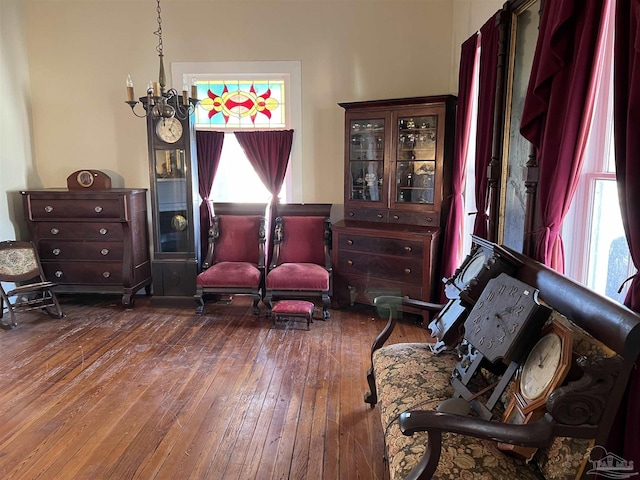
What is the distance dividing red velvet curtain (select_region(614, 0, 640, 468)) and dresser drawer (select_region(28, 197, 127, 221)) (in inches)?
161

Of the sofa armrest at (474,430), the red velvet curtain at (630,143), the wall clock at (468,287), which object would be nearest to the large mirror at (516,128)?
the wall clock at (468,287)

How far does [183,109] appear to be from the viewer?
4324 mm

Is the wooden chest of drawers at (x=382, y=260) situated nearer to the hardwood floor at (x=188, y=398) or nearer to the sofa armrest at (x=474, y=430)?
the hardwood floor at (x=188, y=398)

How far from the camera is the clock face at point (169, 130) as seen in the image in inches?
173

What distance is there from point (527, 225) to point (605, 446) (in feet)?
3.98

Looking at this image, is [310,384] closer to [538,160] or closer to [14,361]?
[538,160]

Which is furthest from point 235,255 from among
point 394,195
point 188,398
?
point 188,398

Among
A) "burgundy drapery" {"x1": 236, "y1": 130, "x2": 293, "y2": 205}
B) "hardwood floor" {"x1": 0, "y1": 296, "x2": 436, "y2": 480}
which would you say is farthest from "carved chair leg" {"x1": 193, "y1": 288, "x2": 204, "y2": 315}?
"burgundy drapery" {"x1": 236, "y1": 130, "x2": 293, "y2": 205}

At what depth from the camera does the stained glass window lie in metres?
4.73

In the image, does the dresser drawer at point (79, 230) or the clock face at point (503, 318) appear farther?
the dresser drawer at point (79, 230)

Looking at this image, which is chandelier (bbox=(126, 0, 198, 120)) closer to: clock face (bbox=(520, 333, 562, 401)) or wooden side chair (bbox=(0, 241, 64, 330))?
wooden side chair (bbox=(0, 241, 64, 330))

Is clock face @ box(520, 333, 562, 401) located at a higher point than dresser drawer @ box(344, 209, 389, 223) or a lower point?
lower

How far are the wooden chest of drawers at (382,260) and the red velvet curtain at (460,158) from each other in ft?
0.45

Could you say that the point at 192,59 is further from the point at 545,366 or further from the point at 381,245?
the point at 545,366
